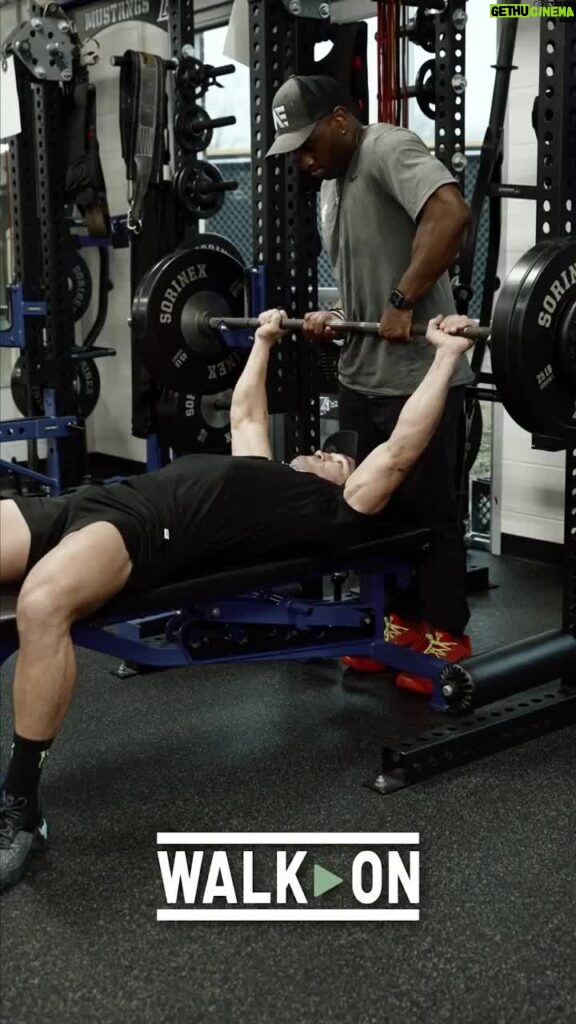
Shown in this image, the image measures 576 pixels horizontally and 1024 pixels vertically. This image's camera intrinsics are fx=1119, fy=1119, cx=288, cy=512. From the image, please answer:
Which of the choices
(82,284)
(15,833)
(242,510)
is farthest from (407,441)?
(82,284)

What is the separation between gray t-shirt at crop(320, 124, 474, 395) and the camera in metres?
2.95

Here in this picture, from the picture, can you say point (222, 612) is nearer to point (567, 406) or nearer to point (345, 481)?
point (345, 481)

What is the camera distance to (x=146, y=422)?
372 centimetres

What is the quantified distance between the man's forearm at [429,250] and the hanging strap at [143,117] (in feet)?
4.42

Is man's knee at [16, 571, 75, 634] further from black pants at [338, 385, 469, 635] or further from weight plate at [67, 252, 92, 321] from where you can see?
weight plate at [67, 252, 92, 321]

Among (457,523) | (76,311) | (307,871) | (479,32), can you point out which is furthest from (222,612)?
(76,311)

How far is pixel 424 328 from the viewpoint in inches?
107

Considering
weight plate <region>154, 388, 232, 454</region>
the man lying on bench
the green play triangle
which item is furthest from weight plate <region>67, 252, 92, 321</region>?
the green play triangle

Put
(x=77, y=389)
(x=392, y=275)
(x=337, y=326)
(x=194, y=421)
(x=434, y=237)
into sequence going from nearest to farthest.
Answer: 1. (x=434, y=237)
2. (x=337, y=326)
3. (x=392, y=275)
4. (x=194, y=421)
5. (x=77, y=389)

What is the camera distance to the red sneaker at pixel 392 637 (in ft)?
10.9

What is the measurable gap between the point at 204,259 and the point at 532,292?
1355mm

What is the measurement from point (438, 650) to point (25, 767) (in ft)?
4.55

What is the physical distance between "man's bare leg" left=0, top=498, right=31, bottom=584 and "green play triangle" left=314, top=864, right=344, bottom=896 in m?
0.88

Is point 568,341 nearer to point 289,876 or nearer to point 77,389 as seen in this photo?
point 289,876
